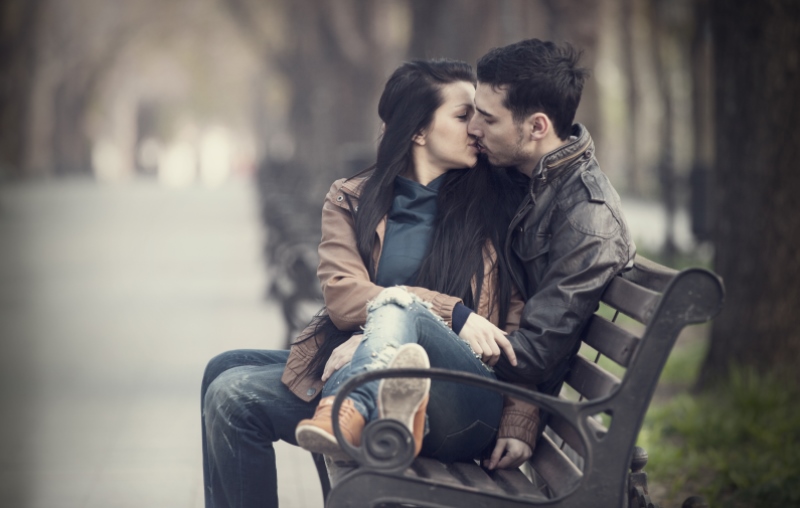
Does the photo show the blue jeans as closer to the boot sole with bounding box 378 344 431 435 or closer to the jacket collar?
the boot sole with bounding box 378 344 431 435

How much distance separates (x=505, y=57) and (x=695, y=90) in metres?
17.2

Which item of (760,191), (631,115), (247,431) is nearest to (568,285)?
(247,431)

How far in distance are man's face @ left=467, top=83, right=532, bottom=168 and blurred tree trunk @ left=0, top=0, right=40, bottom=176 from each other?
3802cm

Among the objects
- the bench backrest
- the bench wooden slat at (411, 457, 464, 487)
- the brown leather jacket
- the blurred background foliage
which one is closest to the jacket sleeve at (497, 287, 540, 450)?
the brown leather jacket

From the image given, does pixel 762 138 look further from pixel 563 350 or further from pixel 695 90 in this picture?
pixel 695 90

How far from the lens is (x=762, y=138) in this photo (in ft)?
21.3

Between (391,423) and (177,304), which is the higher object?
(391,423)

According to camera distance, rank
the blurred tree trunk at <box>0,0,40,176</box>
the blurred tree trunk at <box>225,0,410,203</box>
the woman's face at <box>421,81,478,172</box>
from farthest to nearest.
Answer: the blurred tree trunk at <box>0,0,40,176</box>, the blurred tree trunk at <box>225,0,410,203</box>, the woman's face at <box>421,81,478,172</box>

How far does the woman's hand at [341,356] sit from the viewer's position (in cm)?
333

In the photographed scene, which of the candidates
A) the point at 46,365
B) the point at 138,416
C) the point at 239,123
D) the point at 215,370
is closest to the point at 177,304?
the point at 46,365

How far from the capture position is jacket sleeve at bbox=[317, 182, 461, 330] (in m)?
3.36

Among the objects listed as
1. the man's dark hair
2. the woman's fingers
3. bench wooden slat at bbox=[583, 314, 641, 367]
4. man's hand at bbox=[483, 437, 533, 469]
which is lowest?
man's hand at bbox=[483, 437, 533, 469]

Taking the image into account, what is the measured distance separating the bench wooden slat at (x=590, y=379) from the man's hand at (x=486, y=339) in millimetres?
213

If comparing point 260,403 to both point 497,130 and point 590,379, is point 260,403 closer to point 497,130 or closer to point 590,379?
point 590,379
